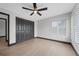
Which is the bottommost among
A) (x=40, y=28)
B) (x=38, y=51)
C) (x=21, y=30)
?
(x=38, y=51)

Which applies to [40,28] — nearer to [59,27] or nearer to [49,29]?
[49,29]

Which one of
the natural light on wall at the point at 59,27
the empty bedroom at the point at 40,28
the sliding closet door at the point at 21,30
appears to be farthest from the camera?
the natural light on wall at the point at 59,27

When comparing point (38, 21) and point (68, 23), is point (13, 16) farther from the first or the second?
point (38, 21)

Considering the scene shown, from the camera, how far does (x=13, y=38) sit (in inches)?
198

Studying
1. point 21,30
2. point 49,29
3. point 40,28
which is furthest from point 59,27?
point 21,30

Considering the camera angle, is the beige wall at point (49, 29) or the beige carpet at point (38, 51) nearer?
the beige carpet at point (38, 51)

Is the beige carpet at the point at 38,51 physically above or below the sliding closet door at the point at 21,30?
below

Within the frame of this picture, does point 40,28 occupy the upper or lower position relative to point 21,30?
upper

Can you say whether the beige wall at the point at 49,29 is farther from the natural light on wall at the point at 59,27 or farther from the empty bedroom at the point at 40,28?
the natural light on wall at the point at 59,27

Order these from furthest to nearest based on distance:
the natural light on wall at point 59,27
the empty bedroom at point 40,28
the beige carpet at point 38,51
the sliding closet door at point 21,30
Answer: the natural light on wall at point 59,27 < the sliding closet door at point 21,30 < the empty bedroom at point 40,28 < the beige carpet at point 38,51

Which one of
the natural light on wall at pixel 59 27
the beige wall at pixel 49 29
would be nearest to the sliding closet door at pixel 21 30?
the beige wall at pixel 49 29

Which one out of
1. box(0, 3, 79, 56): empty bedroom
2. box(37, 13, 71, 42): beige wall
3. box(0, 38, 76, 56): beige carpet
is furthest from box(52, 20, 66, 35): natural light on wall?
box(0, 38, 76, 56): beige carpet

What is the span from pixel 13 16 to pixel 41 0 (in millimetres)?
4587

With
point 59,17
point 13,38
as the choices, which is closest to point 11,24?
point 13,38
